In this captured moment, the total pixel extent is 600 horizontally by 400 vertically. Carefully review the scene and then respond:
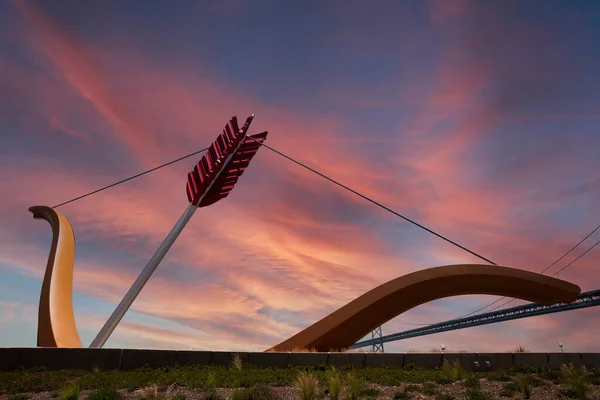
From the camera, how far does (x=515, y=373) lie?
34.6ft

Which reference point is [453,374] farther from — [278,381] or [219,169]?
[219,169]

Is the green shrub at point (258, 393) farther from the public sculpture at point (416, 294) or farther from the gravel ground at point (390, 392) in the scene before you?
the public sculpture at point (416, 294)

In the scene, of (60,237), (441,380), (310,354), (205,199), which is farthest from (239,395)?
(60,237)

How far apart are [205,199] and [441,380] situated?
13038mm

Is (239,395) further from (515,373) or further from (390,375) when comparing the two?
(515,373)

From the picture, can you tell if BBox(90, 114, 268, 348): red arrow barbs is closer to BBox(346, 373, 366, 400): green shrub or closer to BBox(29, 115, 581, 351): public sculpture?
BBox(29, 115, 581, 351): public sculpture

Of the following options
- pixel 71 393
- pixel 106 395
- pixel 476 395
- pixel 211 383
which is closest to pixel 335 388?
pixel 476 395

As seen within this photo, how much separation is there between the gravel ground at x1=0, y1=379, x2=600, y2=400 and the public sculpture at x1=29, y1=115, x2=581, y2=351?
3.76 metres

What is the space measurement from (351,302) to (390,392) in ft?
15.0

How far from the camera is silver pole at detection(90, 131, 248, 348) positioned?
51.0 feet

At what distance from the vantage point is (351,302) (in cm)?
1318

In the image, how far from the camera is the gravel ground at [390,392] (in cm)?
834

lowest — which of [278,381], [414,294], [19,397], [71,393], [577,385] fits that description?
[19,397]

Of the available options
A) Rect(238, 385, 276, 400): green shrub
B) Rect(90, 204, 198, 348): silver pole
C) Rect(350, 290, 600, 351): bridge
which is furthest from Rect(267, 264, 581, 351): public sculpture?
Rect(350, 290, 600, 351): bridge
